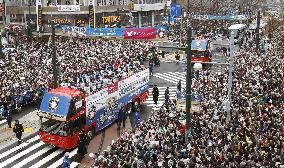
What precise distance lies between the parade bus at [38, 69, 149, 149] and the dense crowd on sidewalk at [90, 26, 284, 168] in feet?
6.88

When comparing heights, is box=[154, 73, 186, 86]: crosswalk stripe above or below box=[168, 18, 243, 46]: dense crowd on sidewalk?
below

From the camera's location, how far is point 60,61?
121 ft

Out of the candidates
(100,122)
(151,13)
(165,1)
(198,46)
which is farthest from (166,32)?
(100,122)

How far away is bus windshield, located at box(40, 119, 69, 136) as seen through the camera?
21.1m

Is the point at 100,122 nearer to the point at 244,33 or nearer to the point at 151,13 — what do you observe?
the point at 244,33

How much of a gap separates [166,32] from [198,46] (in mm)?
13156

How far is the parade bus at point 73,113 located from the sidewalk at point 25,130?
249 cm

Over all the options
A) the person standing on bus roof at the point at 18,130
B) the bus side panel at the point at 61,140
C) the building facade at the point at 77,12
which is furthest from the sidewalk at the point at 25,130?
the building facade at the point at 77,12

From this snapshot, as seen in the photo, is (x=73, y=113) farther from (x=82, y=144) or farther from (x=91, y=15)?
(x=91, y=15)

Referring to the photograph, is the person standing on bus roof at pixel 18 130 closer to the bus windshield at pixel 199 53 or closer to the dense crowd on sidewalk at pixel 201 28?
the bus windshield at pixel 199 53

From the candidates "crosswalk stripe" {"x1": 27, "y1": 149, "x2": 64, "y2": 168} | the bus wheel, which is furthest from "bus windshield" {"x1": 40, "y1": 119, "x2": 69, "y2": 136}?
the bus wheel

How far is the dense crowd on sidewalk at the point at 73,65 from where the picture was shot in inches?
1085

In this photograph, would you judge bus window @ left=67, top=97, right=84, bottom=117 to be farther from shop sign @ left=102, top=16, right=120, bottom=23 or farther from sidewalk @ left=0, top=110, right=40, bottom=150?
shop sign @ left=102, top=16, right=120, bottom=23

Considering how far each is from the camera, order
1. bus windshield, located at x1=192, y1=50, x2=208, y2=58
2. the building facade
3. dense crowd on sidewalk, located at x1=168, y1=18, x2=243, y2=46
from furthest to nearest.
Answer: the building facade < dense crowd on sidewalk, located at x1=168, y1=18, x2=243, y2=46 < bus windshield, located at x1=192, y1=50, x2=208, y2=58
